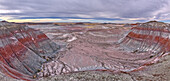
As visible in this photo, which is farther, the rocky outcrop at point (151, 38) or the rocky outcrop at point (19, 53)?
the rocky outcrop at point (151, 38)

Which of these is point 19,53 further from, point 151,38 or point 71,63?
point 151,38

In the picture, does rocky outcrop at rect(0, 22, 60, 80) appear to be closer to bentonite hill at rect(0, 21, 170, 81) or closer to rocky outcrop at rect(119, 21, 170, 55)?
bentonite hill at rect(0, 21, 170, 81)

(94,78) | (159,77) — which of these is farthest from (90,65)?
(159,77)

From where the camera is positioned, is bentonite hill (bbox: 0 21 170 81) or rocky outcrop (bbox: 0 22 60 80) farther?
rocky outcrop (bbox: 0 22 60 80)

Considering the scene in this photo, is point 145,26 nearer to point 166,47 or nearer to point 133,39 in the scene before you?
point 133,39

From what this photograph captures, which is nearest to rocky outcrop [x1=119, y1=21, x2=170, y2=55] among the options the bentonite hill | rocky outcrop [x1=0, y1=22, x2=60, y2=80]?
the bentonite hill

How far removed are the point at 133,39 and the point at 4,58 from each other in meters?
33.8

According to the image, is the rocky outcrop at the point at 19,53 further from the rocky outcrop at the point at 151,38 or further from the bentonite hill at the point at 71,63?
the rocky outcrop at the point at 151,38

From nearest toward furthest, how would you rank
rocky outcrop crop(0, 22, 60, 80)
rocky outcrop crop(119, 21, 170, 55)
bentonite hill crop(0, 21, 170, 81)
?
bentonite hill crop(0, 21, 170, 81) → rocky outcrop crop(0, 22, 60, 80) → rocky outcrop crop(119, 21, 170, 55)

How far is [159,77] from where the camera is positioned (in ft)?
44.1

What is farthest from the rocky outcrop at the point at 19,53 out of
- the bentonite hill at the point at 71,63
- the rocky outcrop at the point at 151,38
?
the rocky outcrop at the point at 151,38

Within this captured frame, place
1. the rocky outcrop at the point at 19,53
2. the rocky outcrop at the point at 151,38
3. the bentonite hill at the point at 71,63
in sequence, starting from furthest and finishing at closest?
the rocky outcrop at the point at 151,38, the rocky outcrop at the point at 19,53, the bentonite hill at the point at 71,63

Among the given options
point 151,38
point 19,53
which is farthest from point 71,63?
point 151,38

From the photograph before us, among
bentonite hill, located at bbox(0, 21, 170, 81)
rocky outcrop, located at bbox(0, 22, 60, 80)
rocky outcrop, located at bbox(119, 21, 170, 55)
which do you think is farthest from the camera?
rocky outcrop, located at bbox(119, 21, 170, 55)
